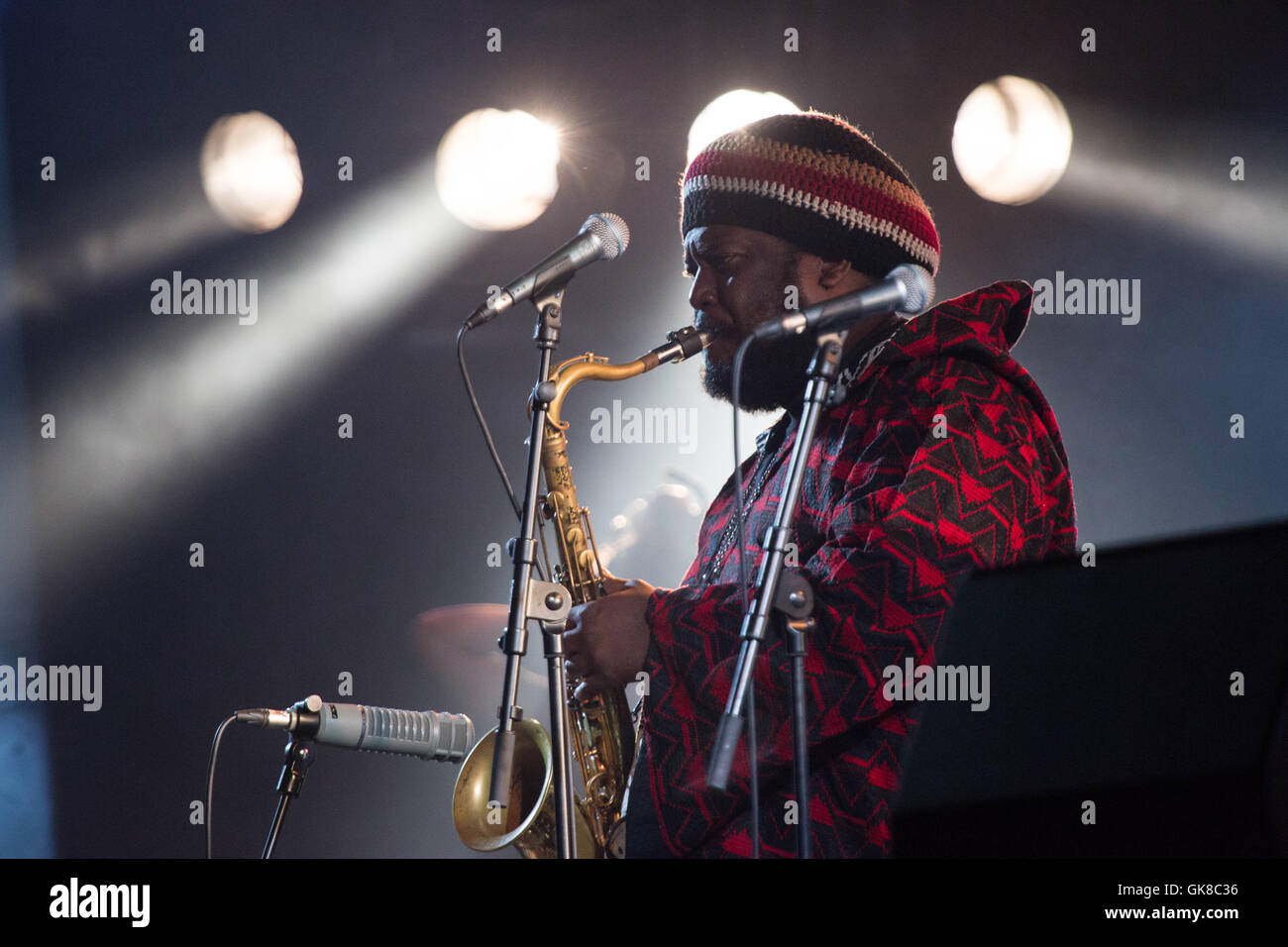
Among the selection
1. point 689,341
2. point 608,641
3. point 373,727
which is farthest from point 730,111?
point 373,727

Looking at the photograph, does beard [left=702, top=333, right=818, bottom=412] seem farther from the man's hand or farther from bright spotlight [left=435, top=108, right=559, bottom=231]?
bright spotlight [left=435, top=108, right=559, bottom=231]

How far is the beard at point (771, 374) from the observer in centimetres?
239

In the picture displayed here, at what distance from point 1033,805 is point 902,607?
1.79ft

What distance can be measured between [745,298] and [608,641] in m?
0.81

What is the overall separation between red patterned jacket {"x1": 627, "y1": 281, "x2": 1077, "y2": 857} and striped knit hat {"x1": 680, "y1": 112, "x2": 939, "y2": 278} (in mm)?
372

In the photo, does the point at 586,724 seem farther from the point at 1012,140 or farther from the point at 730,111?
the point at 1012,140

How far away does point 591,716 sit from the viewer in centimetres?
264

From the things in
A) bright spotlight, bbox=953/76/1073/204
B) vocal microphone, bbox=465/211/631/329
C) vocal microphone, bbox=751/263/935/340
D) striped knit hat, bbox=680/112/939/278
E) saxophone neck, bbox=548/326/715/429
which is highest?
bright spotlight, bbox=953/76/1073/204

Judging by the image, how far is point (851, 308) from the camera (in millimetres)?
1630

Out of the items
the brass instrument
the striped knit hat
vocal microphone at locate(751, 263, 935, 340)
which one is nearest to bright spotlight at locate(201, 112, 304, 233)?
the brass instrument

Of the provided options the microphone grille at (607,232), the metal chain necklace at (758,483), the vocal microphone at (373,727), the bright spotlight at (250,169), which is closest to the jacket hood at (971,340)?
the metal chain necklace at (758,483)

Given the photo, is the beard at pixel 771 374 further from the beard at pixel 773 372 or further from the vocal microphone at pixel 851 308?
the vocal microphone at pixel 851 308

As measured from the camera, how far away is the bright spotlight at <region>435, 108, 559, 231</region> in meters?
3.81
